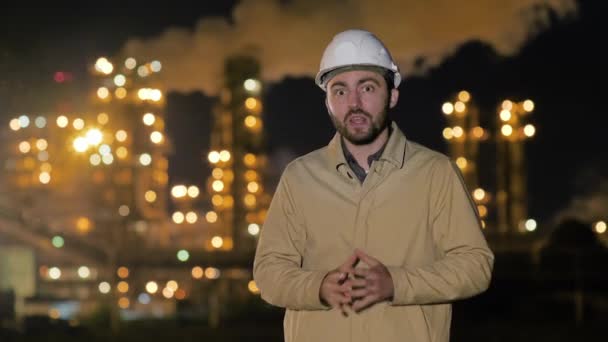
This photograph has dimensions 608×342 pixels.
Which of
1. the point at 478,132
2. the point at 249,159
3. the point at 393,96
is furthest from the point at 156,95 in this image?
the point at 393,96

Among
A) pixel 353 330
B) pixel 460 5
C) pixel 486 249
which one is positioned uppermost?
pixel 460 5

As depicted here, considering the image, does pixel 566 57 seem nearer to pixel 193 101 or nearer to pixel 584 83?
pixel 584 83

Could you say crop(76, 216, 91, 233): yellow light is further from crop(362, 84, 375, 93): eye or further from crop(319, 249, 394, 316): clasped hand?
crop(319, 249, 394, 316): clasped hand

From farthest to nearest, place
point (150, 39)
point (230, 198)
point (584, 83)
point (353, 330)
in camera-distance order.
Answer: point (150, 39), point (230, 198), point (584, 83), point (353, 330)

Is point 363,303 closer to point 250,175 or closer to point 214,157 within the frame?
point 214,157

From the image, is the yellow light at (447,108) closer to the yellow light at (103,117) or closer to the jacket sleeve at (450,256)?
the yellow light at (103,117)

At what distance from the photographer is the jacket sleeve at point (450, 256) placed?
3.36 metres

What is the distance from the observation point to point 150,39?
82.5 meters

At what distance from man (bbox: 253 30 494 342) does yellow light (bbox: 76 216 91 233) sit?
7577 cm

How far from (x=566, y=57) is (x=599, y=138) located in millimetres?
3897

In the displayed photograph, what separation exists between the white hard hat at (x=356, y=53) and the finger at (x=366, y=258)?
647 mm

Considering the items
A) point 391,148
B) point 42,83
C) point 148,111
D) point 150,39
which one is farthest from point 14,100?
point 150,39

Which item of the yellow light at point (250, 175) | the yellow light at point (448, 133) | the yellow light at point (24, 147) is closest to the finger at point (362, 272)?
the yellow light at point (448, 133)

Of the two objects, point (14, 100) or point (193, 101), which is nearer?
point (14, 100)
